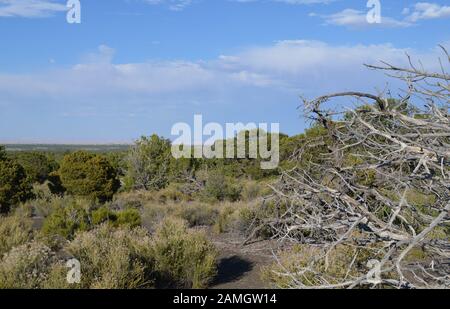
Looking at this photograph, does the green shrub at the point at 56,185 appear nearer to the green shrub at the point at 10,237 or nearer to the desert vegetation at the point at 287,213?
the desert vegetation at the point at 287,213

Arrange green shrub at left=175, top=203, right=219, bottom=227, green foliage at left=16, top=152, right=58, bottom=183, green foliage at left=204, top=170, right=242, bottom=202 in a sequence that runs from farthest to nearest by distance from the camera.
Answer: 1. green foliage at left=16, top=152, right=58, bottom=183
2. green foliage at left=204, top=170, right=242, bottom=202
3. green shrub at left=175, top=203, right=219, bottom=227

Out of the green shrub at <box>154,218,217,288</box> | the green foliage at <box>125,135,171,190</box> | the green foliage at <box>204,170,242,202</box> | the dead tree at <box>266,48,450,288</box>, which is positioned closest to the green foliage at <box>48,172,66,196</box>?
the green foliage at <box>125,135,171,190</box>

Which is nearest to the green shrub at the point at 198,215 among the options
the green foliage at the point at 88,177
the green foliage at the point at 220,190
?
the green foliage at the point at 220,190

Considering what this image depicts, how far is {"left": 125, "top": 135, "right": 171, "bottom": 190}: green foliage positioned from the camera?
86.4ft

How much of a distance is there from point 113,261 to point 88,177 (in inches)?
544

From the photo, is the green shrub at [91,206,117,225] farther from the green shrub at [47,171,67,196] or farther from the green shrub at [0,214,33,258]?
the green shrub at [47,171,67,196]

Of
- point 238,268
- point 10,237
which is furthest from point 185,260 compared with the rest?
point 10,237

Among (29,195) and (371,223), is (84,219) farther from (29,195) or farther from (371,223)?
(371,223)

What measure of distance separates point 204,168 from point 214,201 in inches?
272

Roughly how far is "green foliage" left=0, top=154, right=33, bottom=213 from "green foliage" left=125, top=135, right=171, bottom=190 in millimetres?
6230

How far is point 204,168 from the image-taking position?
27.6 metres

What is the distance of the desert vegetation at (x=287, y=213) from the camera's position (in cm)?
357

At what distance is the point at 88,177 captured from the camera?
21.7m

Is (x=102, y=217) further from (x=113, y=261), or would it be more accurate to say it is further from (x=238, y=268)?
(x=113, y=261)
